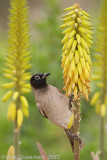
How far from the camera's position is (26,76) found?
3.86 m

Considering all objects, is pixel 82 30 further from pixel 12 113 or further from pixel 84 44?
pixel 12 113

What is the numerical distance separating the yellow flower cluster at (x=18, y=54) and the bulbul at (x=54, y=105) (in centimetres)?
23

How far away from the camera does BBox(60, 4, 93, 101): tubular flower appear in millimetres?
2707

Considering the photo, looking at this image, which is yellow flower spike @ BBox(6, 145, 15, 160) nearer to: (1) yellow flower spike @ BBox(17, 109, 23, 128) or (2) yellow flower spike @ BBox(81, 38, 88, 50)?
(1) yellow flower spike @ BBox(17, 109, 23, 128)

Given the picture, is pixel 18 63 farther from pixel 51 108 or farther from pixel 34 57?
Result: pixel 34 57

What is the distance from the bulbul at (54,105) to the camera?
299 cm

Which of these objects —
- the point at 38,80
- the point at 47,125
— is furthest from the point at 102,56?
the point at 47,125

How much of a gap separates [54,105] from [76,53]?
72 cm

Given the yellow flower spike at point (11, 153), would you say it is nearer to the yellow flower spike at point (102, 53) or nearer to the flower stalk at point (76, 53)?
the flower stalk at point (76, 53)

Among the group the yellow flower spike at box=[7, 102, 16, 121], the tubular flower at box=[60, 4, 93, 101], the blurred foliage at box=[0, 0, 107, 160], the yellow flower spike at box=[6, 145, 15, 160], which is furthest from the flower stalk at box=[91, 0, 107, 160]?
the blurred foliage at box=[0, 0, 107, 160]

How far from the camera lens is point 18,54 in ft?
12.1

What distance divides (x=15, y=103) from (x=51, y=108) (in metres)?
0.80

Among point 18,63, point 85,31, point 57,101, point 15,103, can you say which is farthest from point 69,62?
point 15,103

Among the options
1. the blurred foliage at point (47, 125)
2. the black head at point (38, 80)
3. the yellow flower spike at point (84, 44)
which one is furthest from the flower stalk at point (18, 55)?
the blurred foliage at point (47, 125)
